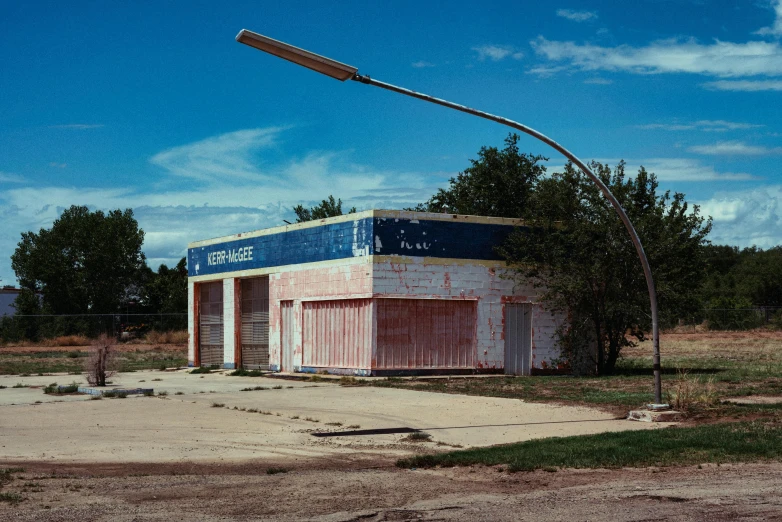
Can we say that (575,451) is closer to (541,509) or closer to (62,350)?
(541,509)

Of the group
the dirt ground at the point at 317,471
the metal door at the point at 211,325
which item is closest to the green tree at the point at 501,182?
the metal door at the point at 211,325

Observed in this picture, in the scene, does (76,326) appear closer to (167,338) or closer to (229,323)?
(167,338)

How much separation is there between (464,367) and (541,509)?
21.9 m

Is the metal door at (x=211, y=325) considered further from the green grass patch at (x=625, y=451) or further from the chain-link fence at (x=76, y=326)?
the green grass patch at (x=625, y=451)

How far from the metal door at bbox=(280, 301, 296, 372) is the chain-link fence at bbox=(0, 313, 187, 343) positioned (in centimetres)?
2747

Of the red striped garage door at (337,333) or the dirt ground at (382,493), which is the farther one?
the red striped garage door at (337,333)

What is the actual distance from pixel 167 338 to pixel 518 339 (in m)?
36.1

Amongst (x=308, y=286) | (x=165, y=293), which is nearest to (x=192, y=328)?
(x=308, y=286)

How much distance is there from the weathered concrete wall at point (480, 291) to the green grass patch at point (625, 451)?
16.1m

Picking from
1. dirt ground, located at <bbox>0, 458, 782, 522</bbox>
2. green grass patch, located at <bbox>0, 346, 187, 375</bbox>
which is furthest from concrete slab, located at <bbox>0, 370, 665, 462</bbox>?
green grass patch, located at <bbox>0, 346, 187, 375</bbox>

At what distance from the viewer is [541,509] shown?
9406 mm

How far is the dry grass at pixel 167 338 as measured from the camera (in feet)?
202

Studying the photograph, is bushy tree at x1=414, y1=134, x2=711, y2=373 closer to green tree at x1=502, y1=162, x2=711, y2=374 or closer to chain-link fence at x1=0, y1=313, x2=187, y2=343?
green tree at x1=502, y1=162, x2=711, y2=374

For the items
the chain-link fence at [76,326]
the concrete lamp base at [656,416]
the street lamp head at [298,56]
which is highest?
the street lamp head at [298,56]
